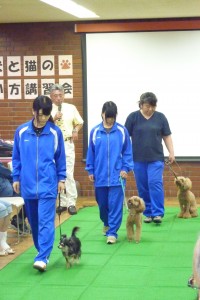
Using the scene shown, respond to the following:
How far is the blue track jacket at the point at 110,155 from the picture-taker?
8.11 m

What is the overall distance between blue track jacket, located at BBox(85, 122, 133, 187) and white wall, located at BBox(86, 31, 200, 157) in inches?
150

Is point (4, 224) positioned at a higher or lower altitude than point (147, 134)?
lower

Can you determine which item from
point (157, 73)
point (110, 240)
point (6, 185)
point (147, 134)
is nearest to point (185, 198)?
point (147, 134)

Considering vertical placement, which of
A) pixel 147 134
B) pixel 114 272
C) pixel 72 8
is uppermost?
pixel 72 8

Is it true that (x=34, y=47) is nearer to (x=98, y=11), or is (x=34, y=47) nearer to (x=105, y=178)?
(x=98, y=11)

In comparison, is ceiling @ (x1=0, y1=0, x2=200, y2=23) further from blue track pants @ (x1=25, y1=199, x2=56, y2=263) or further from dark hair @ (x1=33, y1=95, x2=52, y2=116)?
blue track pants @ (x1=25, y1=199, x2=56, y2=263)

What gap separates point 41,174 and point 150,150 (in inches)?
104

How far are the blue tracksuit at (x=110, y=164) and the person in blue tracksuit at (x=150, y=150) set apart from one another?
1172 mm

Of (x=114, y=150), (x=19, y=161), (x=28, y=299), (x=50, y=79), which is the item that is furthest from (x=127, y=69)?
(x=28, y=299)

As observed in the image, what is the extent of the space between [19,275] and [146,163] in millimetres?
2983

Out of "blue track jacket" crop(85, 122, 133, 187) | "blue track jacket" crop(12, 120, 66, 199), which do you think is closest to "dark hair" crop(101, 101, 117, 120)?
"blue track jacket" crop(85, 122, 133, 187)

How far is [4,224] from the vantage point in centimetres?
789

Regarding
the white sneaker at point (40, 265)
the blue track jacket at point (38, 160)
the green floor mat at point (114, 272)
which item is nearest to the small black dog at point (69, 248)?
the green floor mat at point (114, 272)

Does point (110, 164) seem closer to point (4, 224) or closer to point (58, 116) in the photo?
point (4, 224)
